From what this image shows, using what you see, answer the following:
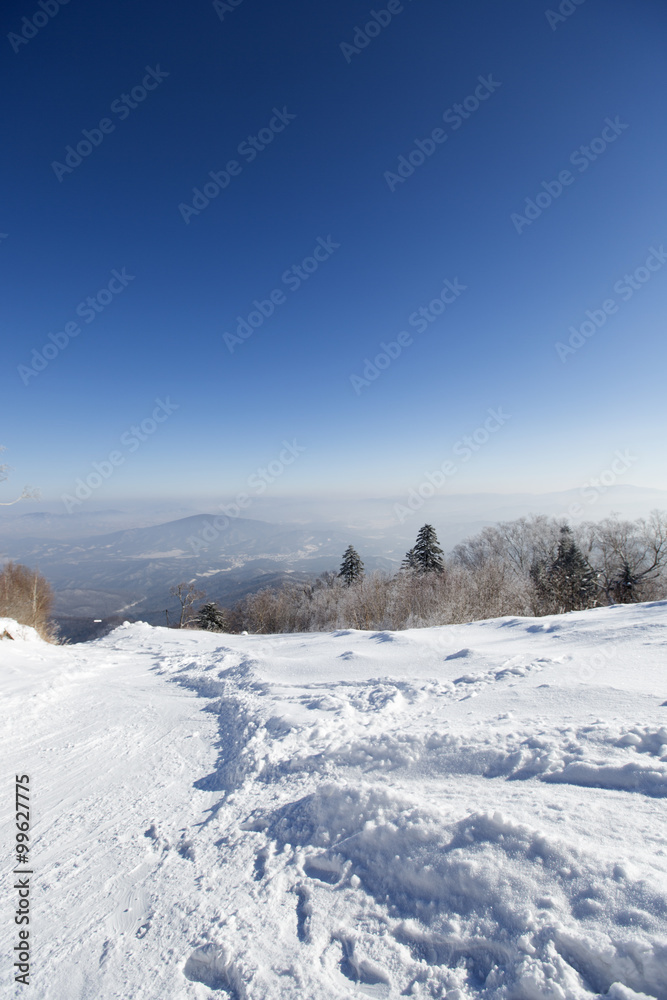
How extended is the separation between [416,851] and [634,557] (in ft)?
119

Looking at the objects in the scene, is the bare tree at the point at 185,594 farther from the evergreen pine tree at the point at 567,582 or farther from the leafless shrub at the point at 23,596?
the evergreen pine tree at the point at 567,582

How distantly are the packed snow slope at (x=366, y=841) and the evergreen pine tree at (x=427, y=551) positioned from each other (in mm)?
25307

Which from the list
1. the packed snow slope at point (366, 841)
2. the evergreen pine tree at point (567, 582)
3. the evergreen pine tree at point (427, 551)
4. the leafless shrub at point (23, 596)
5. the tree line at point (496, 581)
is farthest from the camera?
the evergreen pine tree at point (427, 551)

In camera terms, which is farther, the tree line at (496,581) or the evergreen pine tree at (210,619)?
the evergreen pine tree at (210,619)

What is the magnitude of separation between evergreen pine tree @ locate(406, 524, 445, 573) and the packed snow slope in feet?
83.0

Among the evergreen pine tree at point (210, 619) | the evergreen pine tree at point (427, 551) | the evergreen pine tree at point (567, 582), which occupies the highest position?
the evergreen pine tree at point (427, 551)

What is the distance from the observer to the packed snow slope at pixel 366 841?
6.46 ft

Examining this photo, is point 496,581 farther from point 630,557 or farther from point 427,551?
point 630,557

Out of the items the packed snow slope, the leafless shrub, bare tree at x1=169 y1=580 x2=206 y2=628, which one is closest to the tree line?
bare tree at x1=169 y1=580 x2=206 y2=628

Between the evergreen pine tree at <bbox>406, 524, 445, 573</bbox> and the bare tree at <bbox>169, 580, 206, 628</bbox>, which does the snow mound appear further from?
the evergreen pine tree at <bbox>406, 524, 445, 573</bbox>

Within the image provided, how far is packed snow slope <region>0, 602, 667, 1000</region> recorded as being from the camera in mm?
1969

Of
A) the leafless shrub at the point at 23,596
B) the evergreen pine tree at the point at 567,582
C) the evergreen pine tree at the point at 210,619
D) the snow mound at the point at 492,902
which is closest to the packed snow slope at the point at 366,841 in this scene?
the snow mound at the point at 492,902

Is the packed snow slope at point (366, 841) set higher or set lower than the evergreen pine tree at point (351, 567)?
higher

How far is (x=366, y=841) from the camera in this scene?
2.70 meters
